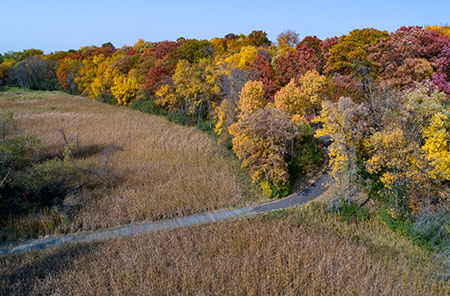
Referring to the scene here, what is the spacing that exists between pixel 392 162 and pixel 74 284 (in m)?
13.3

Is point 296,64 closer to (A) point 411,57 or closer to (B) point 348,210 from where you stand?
(A) point 411,57

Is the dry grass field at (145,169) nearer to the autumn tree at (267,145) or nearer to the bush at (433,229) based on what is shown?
the autumn tree at (267,145)

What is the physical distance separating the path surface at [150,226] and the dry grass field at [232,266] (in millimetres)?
1213

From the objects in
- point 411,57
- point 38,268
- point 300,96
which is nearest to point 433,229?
point 300,96

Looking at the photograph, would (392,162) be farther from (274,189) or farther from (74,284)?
(74,284)

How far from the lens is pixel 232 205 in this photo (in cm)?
1487

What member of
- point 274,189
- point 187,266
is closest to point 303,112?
point 274,189

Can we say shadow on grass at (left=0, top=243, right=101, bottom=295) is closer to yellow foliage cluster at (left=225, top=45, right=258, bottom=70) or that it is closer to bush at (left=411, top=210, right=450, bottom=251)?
bush at (left=411, top=210, right=450, bottom=251)

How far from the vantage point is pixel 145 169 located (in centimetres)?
1847

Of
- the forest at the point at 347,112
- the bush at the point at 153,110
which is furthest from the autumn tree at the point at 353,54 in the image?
the bush at the point at 153,110

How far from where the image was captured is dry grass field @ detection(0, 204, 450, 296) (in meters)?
7.75

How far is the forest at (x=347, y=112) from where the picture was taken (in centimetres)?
1321

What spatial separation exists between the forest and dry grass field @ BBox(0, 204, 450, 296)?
3277 millimetres

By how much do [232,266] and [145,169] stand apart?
37.8 ft
